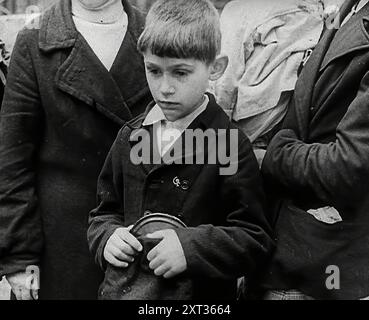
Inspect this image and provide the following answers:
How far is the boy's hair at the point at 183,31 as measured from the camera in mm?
2281

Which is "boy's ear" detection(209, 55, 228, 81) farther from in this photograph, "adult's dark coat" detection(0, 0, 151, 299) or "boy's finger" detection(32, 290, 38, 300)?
"boy's finger" detection(32, 290, 38, 300)

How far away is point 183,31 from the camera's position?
2.29 meters

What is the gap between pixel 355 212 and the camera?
2307 mm

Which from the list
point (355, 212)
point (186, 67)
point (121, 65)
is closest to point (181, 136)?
point (186, 67)

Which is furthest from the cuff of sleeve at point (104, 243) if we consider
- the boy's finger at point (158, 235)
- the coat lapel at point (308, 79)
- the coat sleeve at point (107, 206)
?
the coat lapel at point (308, 79)

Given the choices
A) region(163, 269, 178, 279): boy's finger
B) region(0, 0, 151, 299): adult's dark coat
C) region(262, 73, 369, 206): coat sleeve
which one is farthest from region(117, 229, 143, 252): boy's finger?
region(262, 73, 369, 206): coat sleeve

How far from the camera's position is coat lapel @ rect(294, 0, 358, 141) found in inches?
93.5

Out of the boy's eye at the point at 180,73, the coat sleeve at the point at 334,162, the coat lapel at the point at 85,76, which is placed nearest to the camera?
the coat sleeve at the point at 334,162

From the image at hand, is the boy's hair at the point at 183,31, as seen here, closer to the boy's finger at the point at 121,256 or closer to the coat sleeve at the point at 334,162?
the coat sleeve at the point at 334,162

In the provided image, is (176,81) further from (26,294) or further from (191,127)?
(26,294)

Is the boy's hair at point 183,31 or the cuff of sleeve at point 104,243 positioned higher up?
the boy's hair at point 183,31

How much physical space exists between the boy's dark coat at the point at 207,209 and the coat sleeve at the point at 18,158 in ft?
1.00

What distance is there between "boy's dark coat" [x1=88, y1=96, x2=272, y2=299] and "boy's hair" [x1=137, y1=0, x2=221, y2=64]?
0.61ft

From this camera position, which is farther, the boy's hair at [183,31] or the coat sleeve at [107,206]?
the coat sleeve at [107,206]
